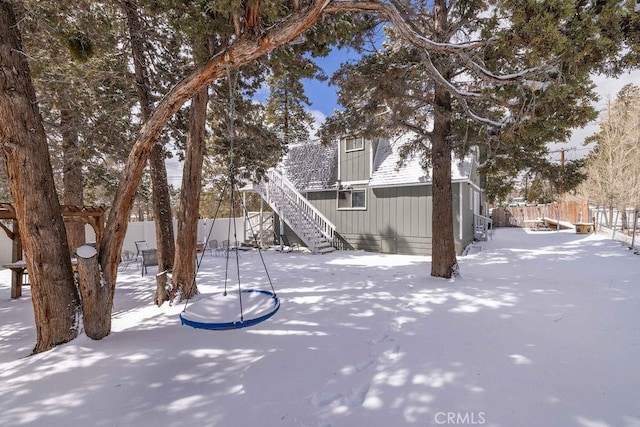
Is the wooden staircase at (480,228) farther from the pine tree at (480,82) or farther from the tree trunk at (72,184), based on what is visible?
the tree trunk at (72,184)

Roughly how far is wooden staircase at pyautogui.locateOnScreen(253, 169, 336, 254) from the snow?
20.0 ft

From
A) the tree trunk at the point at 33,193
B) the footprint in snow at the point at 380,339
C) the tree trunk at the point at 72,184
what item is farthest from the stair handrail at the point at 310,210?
the tree trunk at the point at 33,193

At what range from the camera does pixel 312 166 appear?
13523 mm

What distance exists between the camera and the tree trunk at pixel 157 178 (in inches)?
211

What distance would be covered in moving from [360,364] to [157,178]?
4801mm

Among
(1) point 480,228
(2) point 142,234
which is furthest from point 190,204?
(1) point 480,228

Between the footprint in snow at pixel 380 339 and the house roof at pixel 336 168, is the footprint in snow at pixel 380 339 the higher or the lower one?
the lower one

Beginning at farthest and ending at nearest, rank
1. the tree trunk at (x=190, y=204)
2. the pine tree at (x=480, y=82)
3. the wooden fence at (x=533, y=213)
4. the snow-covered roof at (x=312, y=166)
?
1. the wooden fence at (x=533, y=213)
2. the snow-covered roof at (x=312, y=166)
3. the tree trunk at (x=190, y=204)
4. the pine tree at (x=480, y=82)

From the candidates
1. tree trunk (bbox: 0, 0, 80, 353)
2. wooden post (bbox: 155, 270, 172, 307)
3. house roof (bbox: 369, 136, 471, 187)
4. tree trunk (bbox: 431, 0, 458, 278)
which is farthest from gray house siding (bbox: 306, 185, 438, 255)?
tree trunk (bbox: 0, 0, 80, 353)

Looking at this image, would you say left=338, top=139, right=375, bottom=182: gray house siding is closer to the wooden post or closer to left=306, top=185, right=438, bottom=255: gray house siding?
left=306, top=185, right=438, bottom=255: gray house siding

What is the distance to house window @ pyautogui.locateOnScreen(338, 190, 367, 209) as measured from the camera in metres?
12.0

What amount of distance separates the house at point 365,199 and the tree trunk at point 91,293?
311 inches

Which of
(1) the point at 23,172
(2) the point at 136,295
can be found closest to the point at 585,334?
(1) the point at 23,172

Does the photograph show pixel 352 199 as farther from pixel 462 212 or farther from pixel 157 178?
pixel 157 178
